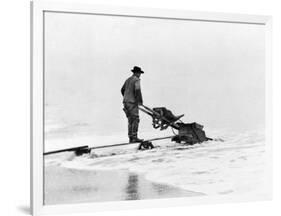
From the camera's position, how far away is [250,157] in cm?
409

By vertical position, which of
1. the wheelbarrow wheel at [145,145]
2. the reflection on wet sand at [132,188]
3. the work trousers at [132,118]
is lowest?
the reflection on wet sand at [132,188]

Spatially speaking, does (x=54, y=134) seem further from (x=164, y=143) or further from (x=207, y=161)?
(x=207, y=161)

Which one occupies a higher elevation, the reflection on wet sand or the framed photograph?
the framed photograph

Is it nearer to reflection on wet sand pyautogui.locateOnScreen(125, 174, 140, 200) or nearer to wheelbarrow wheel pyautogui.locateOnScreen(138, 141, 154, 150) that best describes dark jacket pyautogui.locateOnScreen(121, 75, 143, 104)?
wheelbarrow wheel pyautogui.locateOnScreen(138, 141, 154, 150)

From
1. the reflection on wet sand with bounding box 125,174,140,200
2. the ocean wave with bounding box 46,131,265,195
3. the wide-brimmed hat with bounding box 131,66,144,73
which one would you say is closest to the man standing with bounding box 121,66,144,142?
the wide-brimmed hat with bounding box 131,66,144,73

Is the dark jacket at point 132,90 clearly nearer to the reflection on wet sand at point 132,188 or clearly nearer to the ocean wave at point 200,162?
the ocean wave at point 200,162

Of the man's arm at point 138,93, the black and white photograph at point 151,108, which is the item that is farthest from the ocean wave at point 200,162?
the man's arm at point 138,93

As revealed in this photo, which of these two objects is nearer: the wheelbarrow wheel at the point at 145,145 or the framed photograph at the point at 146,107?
the framed photograph at the point at 146,107

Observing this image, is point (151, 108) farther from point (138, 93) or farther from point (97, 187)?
point (97, 187)

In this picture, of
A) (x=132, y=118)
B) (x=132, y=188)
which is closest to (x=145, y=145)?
(x=132, y=118)

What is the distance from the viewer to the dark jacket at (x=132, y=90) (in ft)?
12.4

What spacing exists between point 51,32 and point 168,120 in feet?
3.38

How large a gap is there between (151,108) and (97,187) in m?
0.67

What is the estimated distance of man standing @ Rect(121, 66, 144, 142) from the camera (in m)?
3.77
